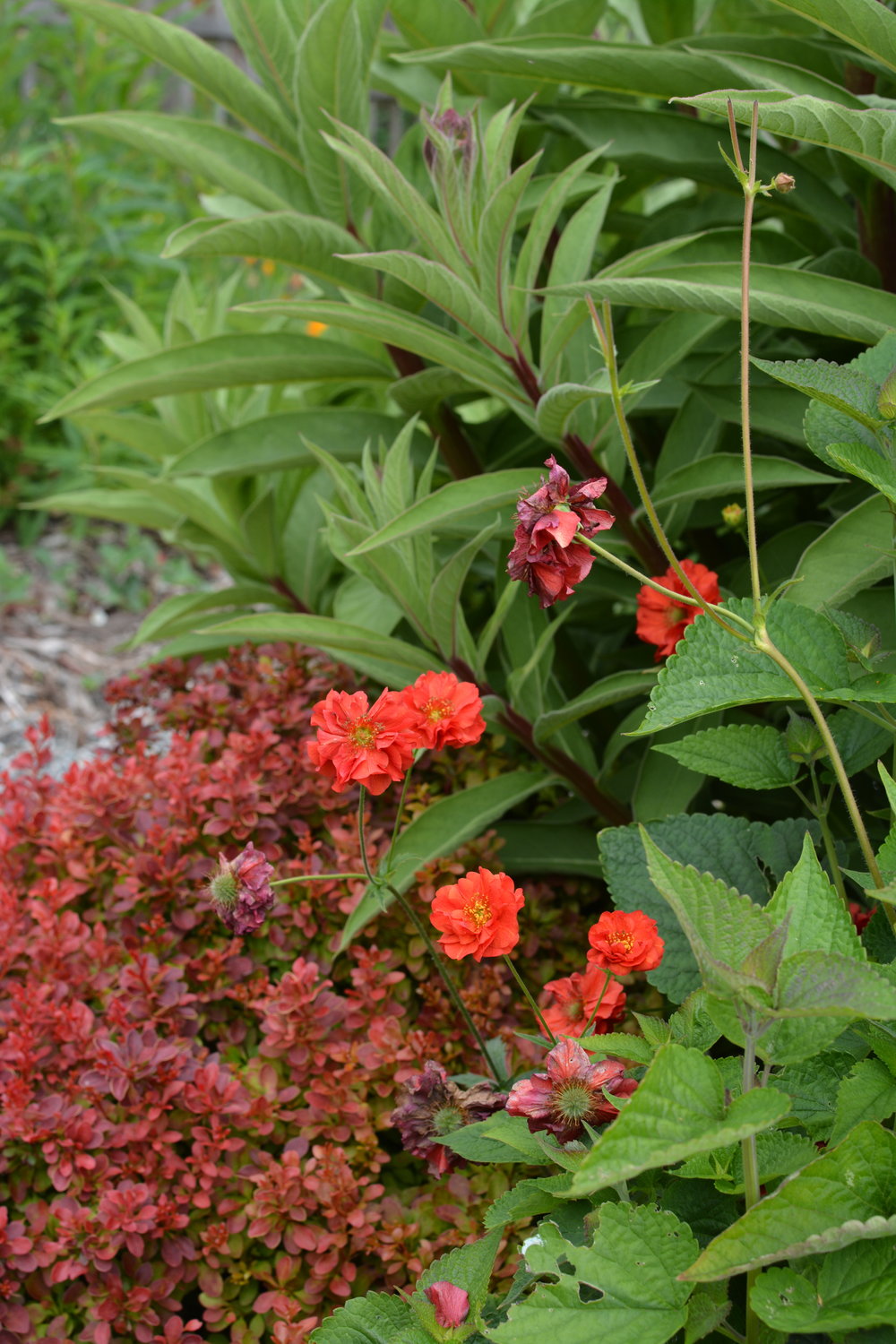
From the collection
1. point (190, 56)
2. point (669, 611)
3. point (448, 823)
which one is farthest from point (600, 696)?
point (190, 56)

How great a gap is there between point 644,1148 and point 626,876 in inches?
17.9

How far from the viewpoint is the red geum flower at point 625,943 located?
1009 mm

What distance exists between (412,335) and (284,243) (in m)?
0.25

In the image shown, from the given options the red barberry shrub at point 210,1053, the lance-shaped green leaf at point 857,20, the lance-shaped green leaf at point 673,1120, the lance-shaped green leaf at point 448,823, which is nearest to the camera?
the lance-shaped green leaf at point 673,1120

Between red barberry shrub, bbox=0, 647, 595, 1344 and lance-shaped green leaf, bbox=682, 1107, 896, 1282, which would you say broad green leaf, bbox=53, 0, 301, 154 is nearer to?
red barberry shrub, bbox=0, 647, 595, 1344

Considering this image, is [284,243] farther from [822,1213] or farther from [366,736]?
[822,1213]

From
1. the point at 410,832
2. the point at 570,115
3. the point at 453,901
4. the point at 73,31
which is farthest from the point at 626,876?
the point at 73,31

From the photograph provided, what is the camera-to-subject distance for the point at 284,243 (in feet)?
4.73

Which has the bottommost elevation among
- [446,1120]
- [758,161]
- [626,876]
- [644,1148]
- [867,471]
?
[446,1120]

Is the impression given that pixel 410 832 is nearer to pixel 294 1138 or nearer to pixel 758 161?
pixel 294 1138

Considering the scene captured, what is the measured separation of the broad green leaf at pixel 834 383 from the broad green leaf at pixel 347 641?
0.62 metres

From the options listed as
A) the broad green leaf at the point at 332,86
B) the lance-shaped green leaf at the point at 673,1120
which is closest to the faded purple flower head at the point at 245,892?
the lance-shaped green leaf at the point at 673,1120

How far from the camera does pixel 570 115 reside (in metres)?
1.69

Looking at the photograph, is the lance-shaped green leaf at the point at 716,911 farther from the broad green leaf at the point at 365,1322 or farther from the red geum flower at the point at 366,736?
the broad green leaf at the point at 365,1322
